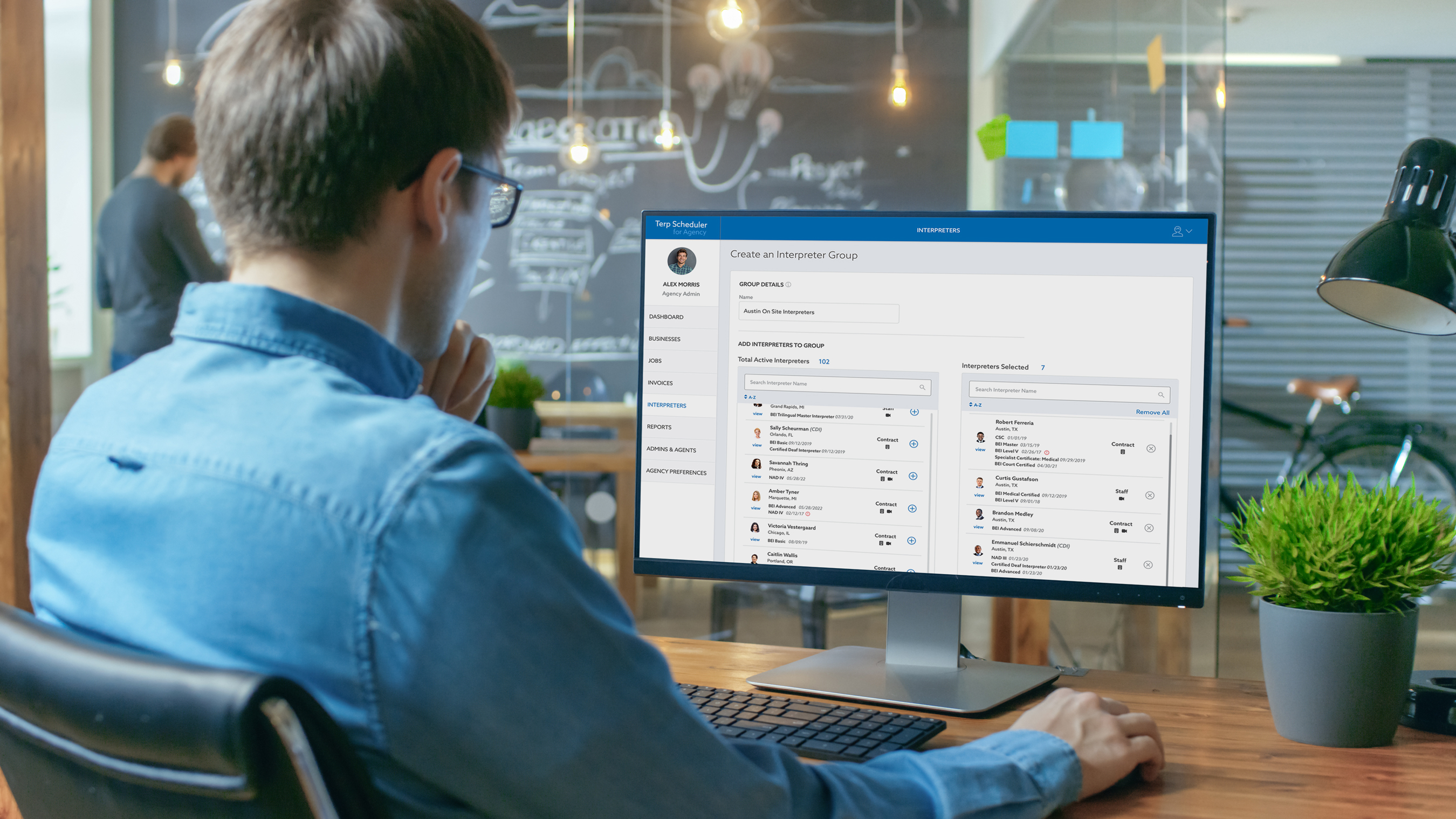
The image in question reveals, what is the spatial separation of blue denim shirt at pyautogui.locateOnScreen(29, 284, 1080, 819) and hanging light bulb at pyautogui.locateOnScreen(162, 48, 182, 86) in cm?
443

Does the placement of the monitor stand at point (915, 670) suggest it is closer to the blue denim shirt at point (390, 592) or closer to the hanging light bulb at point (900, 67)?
the blue denim shirt at point (390, 592)

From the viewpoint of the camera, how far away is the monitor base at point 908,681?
3.35ft

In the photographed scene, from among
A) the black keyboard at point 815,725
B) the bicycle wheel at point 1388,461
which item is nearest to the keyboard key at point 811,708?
the black keyboard at point 815,725

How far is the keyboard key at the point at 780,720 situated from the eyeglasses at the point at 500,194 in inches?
17.7

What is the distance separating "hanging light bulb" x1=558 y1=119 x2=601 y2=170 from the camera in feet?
11.4

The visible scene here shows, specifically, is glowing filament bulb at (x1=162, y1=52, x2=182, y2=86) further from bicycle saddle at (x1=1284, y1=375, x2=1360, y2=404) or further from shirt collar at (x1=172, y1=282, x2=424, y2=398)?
bicycle saddle at (x1=1284, y1=375, x2=1360, y2=404)

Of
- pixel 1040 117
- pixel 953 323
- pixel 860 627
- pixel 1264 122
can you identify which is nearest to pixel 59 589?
pixel 953 323

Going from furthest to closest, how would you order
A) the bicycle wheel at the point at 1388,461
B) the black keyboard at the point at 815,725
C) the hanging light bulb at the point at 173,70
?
the bicycle wheel at the point at 1388,461 → the hanging light bulb at the point at 173,70 → the black keyboard at the point at 815,725

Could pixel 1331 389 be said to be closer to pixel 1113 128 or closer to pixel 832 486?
pixel 1113 128

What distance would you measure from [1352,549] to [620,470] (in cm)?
251

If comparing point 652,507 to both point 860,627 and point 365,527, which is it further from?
point 860,627

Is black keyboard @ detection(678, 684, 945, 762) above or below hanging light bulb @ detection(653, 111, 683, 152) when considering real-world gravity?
below

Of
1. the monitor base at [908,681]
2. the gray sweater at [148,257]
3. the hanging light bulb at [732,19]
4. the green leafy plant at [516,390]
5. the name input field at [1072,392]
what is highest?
the hanging light bulb at [732,19]

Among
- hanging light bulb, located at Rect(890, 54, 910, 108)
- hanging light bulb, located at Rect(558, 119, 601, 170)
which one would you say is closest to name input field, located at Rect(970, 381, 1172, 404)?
hanging light bulb, located at Rect(890, 54, 910, 108)
